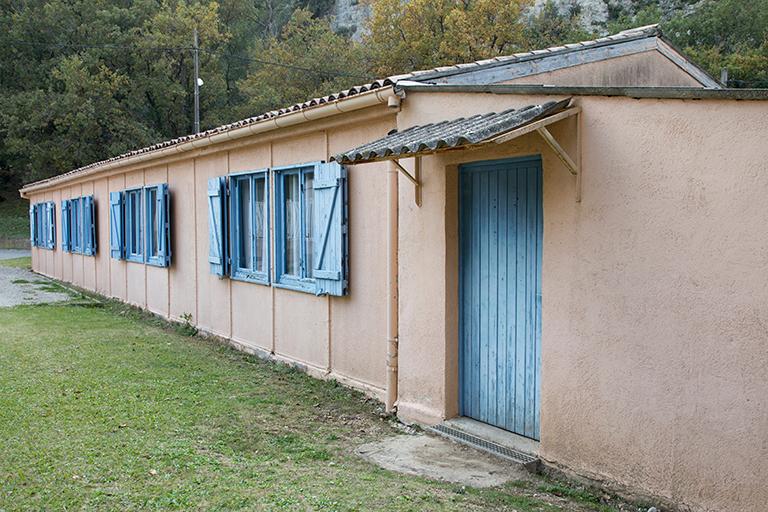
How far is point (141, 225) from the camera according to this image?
12.9 metres

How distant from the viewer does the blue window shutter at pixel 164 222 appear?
11305 millimetres

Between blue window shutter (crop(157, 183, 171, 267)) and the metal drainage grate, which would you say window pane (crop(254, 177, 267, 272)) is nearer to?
blue window shutter (crop(157, 183, 171, 267))

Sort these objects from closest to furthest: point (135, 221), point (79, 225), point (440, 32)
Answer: point (135, 221)
point (79, 225)
point (440, 32)

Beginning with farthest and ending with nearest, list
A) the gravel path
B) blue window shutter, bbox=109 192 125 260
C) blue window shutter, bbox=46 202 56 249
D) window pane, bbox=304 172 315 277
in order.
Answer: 1. blue window shutter, bbox=46 202 56 249
2. the gravel path
3. blue window shutter, bbox=109 192 125 260
4. window pane, bbox=304 172 315 277

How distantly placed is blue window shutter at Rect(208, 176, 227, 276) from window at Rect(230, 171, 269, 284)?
0.18 metres

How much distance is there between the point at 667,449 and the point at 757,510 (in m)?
0.54

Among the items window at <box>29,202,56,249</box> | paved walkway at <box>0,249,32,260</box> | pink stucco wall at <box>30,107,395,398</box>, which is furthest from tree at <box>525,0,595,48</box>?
paved walkway at <box>0,249,32,260</box>

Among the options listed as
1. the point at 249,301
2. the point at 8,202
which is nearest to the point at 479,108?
the point at 249,301

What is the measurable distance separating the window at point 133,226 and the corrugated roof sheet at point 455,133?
28.1 feet

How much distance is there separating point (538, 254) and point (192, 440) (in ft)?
9.33

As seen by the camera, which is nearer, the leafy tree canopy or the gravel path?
the gravel path

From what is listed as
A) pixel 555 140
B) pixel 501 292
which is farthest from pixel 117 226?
pixel 555 140

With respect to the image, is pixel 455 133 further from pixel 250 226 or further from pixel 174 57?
pixel 174 57

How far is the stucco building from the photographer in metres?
3.76
